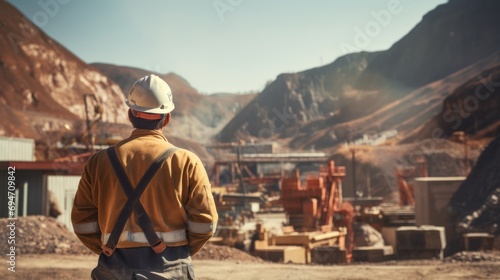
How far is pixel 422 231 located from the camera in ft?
53.5

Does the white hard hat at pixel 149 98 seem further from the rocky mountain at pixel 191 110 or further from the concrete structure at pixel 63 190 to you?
the rocky mountain at pixel 191 110

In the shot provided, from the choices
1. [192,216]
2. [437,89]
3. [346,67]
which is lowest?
[192,216]

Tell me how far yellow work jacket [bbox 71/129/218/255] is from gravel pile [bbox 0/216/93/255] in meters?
12.7

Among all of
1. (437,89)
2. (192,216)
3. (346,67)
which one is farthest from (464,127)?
(346,67)

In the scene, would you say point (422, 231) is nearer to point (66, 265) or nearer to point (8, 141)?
point (66, 265)

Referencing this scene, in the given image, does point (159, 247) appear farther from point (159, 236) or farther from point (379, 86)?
point (379, 86)

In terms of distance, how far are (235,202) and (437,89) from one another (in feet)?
290

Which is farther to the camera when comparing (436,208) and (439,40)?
(439,40)

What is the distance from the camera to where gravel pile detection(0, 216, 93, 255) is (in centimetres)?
1521

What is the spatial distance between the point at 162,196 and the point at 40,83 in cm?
10334

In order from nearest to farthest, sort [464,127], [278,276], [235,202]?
[278,276] → [235,202] → [464,127]

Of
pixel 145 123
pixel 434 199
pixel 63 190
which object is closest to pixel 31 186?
pixel 63 190

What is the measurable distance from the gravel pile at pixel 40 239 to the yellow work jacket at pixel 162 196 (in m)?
12.7

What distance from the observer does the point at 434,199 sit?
24.5 m
